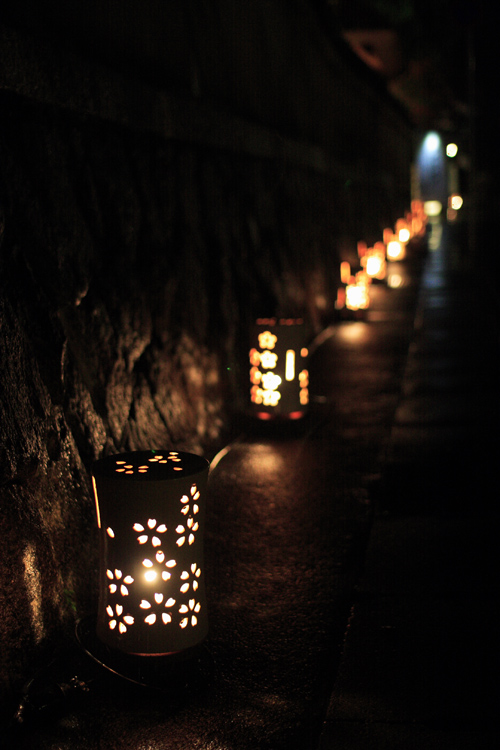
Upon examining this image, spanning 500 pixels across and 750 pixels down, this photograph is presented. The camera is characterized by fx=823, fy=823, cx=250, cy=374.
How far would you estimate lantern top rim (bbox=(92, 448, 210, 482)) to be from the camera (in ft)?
11.9

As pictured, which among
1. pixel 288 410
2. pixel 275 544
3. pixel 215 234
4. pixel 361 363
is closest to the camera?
pixel 275 544

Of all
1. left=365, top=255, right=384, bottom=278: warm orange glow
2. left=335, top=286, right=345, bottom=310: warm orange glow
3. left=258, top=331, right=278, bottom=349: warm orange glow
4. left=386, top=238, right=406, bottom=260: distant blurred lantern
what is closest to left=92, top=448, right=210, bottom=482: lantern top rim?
left=258, top=331, right=278, bottom=349: warm orange glow

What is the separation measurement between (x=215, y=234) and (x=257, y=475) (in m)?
3.10

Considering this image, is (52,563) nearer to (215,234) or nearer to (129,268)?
(129,268)

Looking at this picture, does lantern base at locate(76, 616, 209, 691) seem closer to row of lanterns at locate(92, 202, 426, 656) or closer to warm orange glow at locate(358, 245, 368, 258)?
row of lanterns at locate(92, 202, 426, 656)

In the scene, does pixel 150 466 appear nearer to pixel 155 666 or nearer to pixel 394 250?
pixel 155 666

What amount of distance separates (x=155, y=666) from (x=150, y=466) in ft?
2.93

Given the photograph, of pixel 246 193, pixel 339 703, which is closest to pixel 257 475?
pixel 339 703

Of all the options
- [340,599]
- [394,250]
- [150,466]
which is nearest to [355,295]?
[394,250]

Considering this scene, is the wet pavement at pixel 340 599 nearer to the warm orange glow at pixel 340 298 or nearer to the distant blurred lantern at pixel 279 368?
the distant blurred lantern at pixel 279 368

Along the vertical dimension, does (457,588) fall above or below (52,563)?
below

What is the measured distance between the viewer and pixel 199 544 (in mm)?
3826

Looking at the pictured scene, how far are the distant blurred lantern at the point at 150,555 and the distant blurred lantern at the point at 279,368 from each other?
414 centimetres

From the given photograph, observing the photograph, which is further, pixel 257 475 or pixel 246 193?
pixel 246 193
